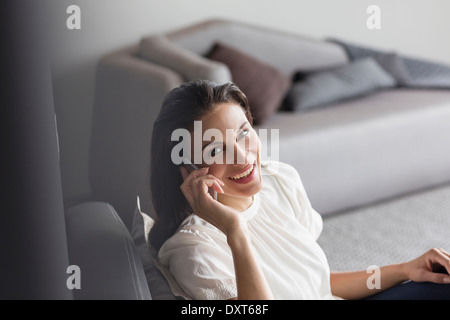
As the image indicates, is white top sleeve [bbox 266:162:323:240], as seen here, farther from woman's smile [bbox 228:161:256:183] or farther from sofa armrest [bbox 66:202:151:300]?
sofa armrest [bbox 66:202:151:300]

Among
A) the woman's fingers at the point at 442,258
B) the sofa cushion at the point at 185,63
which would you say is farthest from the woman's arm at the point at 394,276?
the sofa cushion at the point at 185,63

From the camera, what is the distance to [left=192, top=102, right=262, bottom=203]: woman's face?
0.53m

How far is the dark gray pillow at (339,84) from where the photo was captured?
171 cm

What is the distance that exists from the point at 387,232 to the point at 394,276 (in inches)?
17.6

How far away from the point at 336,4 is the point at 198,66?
11.1 inches

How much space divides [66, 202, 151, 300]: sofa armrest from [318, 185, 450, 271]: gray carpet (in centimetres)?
30

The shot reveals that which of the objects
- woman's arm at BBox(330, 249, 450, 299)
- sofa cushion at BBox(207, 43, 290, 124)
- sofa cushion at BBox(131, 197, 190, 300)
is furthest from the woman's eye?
sofa cushion at BBox(207, 43, 290, 124)

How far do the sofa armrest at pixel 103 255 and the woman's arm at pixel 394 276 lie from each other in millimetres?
225

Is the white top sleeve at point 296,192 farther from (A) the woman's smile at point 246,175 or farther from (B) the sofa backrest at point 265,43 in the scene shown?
(B) the sofa backrest at point 265,43

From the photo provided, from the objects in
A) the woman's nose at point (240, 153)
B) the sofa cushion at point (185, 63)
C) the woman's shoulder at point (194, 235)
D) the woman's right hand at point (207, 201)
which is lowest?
the woman's shoulder at point (194, 235)

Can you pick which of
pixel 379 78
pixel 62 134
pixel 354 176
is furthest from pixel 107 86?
pixel 379 78

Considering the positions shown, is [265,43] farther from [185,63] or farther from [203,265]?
[203,265]

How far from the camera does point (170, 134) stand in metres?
0.54
